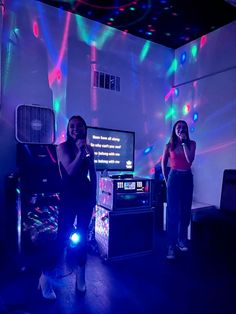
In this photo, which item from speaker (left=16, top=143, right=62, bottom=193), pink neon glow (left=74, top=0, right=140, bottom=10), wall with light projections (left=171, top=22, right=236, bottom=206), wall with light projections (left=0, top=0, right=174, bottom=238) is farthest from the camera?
wall with light projections (left=171, top=22, right=236, bottom=206)

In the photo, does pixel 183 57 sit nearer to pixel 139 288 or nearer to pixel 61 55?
pixel 61 55

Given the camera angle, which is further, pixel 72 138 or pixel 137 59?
pixel 137 59

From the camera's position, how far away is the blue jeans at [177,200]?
2.82m

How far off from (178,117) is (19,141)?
A: 265 centimetres

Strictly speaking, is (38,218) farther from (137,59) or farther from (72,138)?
(137,59)

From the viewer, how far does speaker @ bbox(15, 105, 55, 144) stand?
279 centimetres

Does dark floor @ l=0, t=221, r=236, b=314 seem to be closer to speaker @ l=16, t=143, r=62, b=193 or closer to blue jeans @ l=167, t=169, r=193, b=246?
blue jeans @ l=167, t=169, r=193, b=246

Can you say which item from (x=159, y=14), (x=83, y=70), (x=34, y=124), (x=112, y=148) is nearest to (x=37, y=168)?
(x=34, y=124)

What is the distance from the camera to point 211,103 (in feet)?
12.3

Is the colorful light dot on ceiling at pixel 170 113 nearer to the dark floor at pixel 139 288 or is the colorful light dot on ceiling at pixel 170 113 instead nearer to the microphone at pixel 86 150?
the dark floor at pixel 139 288

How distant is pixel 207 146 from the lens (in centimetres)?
380

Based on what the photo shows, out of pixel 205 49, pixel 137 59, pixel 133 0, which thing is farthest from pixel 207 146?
pixel 133 0

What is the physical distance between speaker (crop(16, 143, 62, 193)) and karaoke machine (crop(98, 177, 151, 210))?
1.79 feet

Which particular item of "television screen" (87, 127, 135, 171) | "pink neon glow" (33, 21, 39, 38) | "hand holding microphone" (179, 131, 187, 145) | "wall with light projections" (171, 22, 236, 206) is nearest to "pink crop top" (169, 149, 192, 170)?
"hand holding microphone" (179, 131, 187, 145)
